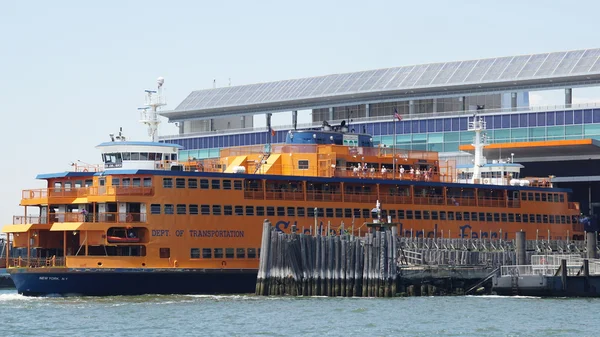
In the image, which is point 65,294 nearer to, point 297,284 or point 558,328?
point 297,284

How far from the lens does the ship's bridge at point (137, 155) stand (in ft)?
215

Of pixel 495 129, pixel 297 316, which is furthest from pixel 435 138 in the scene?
pixel 297 316

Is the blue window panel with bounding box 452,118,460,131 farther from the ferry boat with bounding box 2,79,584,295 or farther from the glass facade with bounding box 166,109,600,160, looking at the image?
the ferry boat with bounding box 2,79,584,295

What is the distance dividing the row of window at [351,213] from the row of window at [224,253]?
1.96 meters

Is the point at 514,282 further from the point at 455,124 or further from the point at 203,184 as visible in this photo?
the point at 455,124

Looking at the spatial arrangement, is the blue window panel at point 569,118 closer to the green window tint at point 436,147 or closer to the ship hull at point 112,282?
the green window tint at point 436,147

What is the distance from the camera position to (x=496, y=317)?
4947cm

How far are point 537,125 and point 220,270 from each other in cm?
3989

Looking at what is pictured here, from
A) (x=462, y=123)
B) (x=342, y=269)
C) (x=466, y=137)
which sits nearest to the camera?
(x=342, y=269)

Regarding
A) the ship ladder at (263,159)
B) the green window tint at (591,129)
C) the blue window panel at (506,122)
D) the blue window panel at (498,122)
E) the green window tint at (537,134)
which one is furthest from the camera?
the blue window panel at (498,122)

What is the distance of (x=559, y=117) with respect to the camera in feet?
309

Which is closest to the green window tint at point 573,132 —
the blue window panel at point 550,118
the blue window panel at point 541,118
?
the blue window panel at point 550,118

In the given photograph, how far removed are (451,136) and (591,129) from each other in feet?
39.4

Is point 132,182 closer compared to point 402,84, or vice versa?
point 132,182
